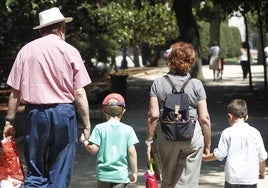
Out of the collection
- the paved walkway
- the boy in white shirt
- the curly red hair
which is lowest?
the paved walkway

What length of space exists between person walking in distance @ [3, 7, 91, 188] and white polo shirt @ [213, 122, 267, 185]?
1295 mm

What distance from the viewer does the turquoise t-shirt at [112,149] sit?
6.10 metres

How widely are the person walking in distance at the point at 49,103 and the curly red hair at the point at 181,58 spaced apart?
83cm

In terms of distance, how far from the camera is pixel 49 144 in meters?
6.15

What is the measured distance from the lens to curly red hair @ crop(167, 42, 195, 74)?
627 centimetres

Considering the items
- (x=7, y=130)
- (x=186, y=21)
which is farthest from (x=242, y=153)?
(x=186, y=21)

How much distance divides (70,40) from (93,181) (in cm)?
988

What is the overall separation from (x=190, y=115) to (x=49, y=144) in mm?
1303

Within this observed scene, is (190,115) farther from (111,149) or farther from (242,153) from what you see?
(111,149)

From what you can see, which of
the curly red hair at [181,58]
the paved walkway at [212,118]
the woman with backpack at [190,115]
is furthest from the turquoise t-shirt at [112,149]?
the paved walkway at [212,118]

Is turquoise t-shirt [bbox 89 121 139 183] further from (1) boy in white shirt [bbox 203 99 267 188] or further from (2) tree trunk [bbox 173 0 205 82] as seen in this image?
(2) tree trunk [bbox 173 0 205 82]

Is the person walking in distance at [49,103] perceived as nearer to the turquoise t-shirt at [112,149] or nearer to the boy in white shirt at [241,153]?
the turquoise t-shirt at [112,149]

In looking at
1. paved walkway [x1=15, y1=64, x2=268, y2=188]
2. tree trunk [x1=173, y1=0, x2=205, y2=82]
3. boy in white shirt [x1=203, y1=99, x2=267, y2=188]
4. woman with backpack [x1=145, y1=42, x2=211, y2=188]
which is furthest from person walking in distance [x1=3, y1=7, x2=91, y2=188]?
tree trunk [x1=173, y1=0, x2=205, y2=82]

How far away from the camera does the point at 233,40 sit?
6675 cm
